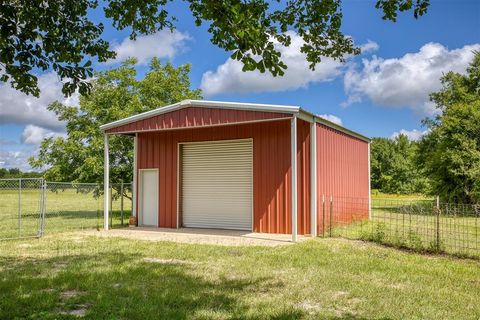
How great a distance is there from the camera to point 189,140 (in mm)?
13406

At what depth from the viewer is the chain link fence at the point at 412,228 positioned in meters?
8.46

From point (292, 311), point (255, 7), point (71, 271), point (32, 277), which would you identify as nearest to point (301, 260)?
point (292, 311)

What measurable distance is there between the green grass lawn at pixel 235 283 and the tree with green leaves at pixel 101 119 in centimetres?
816

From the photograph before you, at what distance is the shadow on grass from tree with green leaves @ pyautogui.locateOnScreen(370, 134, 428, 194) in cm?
3779

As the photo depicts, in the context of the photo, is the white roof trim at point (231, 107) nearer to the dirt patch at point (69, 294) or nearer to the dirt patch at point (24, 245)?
the dirt patch at point (24, 245)

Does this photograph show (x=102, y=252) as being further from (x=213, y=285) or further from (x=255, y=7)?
(x=255, y=7)

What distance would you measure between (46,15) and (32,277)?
12.8 ft

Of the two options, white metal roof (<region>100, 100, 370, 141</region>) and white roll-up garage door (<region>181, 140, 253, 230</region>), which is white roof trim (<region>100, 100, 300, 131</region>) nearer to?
white metal roof (<region>100, 100, 370, 141</region>)

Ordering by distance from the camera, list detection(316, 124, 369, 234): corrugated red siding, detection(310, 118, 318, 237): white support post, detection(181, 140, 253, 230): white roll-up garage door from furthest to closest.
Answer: detection(181, 140, 253, 230): white roll-up garage door < detection(316, 124, 369, 234): corrugated red siding < detection(310, 118, 318, 237): white support post

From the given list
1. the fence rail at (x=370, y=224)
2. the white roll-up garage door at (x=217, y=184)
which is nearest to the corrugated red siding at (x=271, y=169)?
the white roll-up garage door at (x=217, y=184)

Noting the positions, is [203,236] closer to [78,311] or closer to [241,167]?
[241,167]

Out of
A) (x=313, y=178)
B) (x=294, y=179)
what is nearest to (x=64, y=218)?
(x=313, y=178)

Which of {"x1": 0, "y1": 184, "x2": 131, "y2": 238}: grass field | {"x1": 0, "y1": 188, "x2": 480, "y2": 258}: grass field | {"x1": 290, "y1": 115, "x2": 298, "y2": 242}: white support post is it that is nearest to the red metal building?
{"x1": 290, "y1": 115, "x2": 298, "y2": 242}: white support post

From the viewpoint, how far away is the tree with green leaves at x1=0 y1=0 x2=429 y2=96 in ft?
11.7
